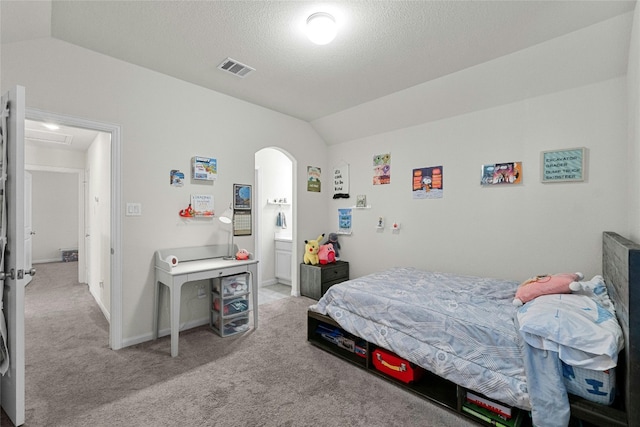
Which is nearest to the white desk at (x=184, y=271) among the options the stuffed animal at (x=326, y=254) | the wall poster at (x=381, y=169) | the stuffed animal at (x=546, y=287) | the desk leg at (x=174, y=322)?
the desk leg at (x=174, y=322)

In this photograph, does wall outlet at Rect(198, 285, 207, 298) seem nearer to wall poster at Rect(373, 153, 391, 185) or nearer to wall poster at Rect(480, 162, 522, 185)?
wall poster at Rect(373, 153, 391, 185)

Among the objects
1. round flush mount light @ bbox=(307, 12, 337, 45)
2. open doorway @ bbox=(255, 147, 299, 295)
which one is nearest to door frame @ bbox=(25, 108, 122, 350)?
round flush mount light @ bbox=(307, 12, 337, 45)

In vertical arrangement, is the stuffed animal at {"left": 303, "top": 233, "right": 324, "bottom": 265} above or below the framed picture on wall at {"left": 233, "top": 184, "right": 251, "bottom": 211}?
below

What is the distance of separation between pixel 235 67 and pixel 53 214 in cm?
754

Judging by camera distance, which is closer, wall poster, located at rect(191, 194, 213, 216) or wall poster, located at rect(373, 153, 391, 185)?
wall poster, located at rect(191, 194, 213, 216)

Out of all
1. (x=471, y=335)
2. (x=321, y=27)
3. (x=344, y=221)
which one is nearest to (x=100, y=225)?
(x=344, y=221)

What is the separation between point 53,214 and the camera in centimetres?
723

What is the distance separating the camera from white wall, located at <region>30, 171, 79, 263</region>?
701 centimetres

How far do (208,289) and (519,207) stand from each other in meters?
3.39

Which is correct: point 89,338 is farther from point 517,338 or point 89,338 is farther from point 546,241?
point 546,241

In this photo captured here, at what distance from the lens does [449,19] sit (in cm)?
204

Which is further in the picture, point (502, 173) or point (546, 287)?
point (502, 173)

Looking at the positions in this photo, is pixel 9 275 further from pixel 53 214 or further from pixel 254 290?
pixel 53 214

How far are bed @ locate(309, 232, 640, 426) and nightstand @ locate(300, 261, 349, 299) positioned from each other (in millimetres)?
1179
